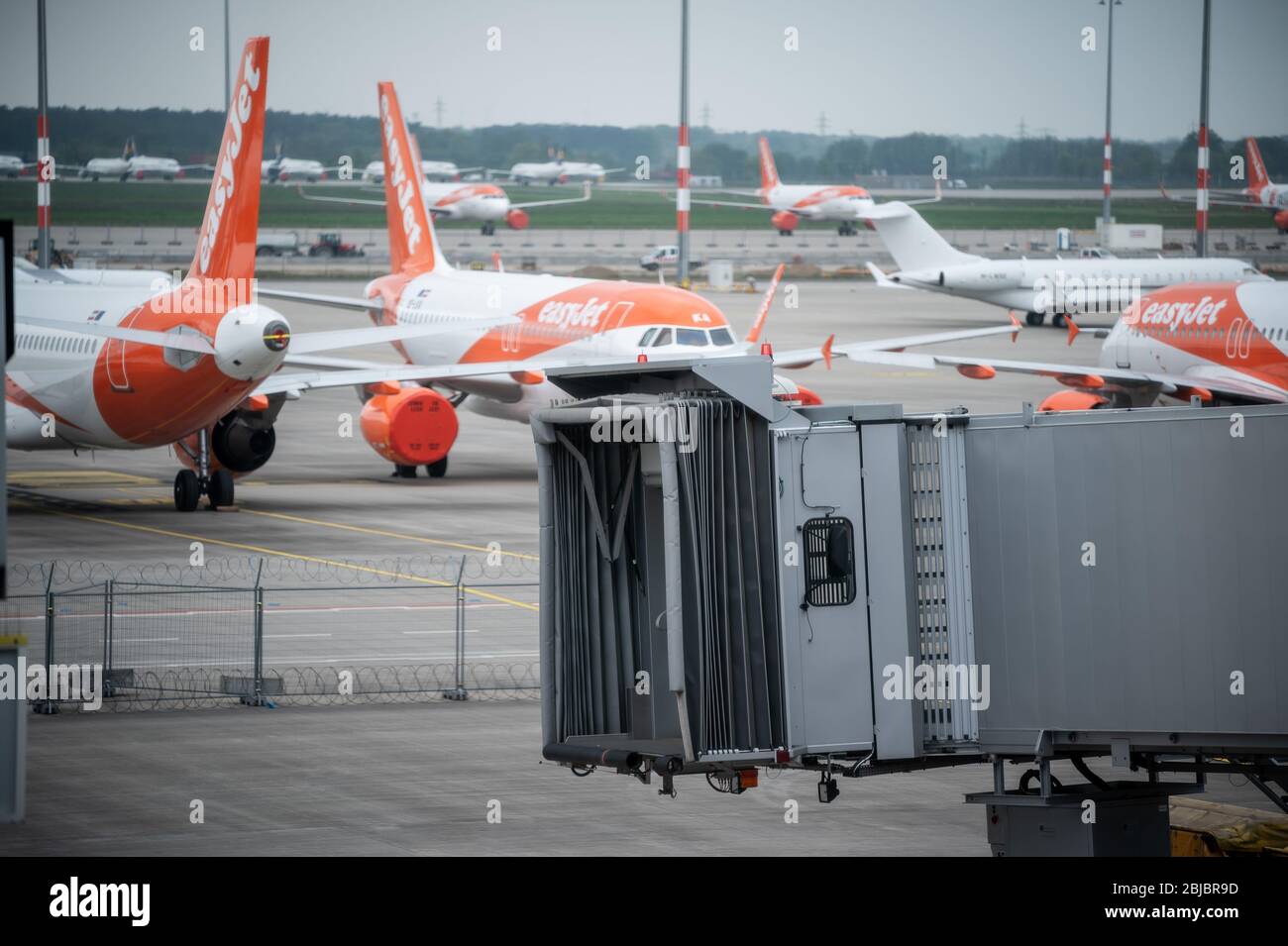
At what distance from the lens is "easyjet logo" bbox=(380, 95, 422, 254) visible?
181 feet

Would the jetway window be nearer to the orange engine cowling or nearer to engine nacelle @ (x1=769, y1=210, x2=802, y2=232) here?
the orange engine cowling

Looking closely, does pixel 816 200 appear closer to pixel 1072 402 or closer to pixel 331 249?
pixel 331 249

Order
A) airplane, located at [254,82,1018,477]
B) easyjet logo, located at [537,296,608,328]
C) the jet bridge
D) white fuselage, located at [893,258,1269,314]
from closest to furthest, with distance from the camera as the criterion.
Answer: the jet bridge, airplane, located at [254,82,1018,477], easyjet logo, located at [537,296,608,328], white fuselage, located at [893,258,1269,314]

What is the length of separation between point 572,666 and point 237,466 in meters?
29.1

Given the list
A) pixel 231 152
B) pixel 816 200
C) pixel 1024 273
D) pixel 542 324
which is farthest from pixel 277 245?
pixel 231 152

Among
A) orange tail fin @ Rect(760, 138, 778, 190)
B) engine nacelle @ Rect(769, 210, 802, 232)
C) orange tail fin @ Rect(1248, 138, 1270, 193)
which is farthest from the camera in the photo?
engine nacelle @ Rect(769, 210, 802, 232)

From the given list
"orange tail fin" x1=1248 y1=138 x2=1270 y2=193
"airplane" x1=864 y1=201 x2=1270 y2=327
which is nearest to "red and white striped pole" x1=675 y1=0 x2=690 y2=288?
"airplane" x1=864 y1=201 x2=1270 y2=327

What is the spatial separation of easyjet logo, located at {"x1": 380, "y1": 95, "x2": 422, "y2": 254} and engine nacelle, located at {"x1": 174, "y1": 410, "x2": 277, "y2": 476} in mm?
15052

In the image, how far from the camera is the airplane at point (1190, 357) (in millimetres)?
43688

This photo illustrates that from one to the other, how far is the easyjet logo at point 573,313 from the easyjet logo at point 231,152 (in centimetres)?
946

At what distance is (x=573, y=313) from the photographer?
1752 inches

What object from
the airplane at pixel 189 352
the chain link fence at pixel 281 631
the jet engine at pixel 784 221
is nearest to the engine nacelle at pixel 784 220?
the jet engine at pixel 784 221

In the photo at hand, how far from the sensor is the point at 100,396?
128 feet

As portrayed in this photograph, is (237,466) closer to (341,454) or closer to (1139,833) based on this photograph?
(341,454)
